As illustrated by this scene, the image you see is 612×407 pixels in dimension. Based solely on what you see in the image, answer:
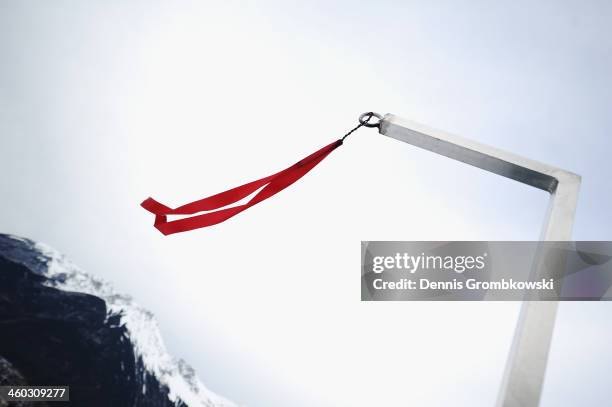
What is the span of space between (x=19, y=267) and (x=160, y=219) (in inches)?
1075

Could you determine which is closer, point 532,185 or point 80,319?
point 532,185

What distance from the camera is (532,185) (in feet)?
8.57

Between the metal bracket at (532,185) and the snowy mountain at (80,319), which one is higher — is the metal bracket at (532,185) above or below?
above

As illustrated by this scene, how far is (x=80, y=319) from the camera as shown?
23594 mm

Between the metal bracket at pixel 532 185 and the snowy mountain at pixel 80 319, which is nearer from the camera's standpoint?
the metal bracket at pixel 532 185

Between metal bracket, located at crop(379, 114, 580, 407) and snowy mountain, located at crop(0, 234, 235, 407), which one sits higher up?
metal bracket, located at crop(379, 114, 580, 407)

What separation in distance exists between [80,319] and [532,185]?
27434 millimetres

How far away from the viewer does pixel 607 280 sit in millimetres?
2951

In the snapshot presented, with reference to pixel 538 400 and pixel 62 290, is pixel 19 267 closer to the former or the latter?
pixel 62 290

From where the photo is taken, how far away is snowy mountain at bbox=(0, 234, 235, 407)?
72.9 feet

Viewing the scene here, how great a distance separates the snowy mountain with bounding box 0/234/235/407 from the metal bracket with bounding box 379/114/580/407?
2562cm

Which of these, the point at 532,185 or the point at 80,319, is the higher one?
the point at 532,185

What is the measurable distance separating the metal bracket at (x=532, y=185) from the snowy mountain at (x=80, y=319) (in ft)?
84.1

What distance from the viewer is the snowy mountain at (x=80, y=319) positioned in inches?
875
